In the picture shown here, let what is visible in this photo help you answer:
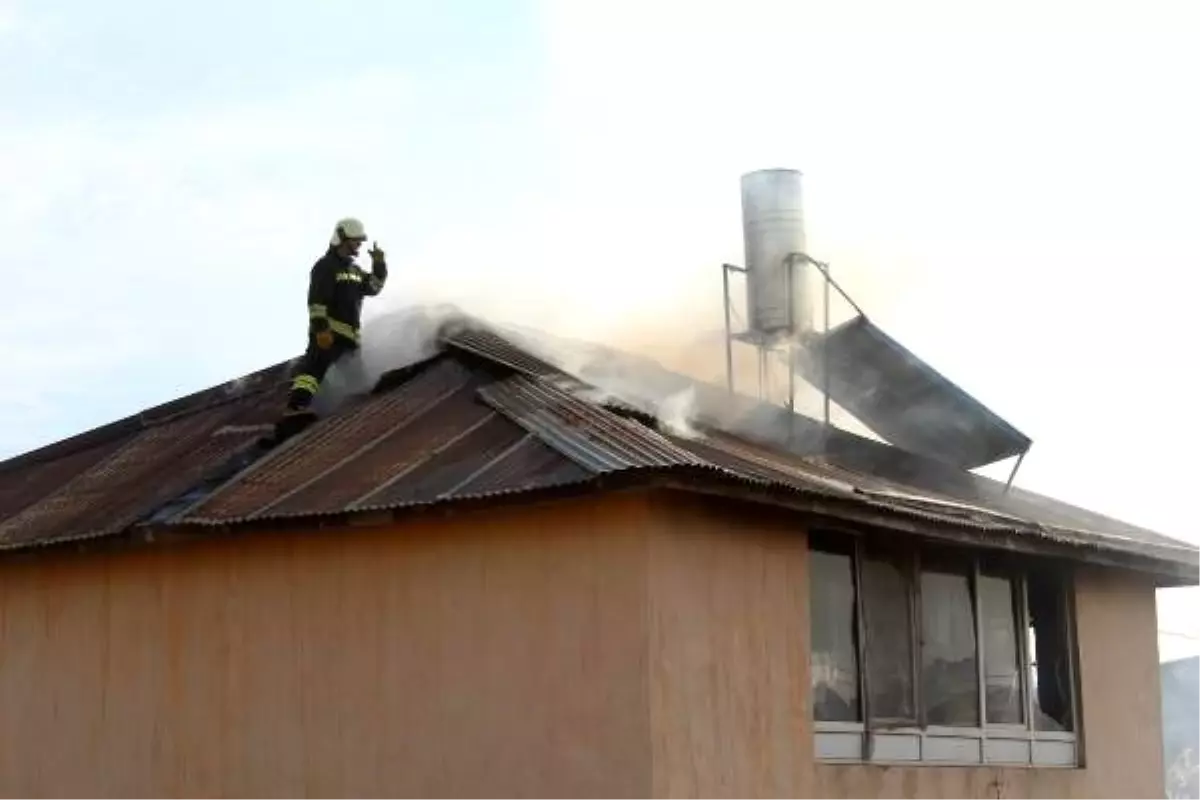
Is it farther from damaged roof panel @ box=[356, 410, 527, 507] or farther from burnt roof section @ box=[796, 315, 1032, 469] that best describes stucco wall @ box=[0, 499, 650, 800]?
burnt roof section @ box=[796, 315, 1032, 469]

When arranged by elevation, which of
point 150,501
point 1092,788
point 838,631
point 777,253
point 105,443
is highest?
point 777,253

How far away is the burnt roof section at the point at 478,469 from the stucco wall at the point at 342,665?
13.8 inches

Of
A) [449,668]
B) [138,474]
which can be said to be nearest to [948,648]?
[449,668]

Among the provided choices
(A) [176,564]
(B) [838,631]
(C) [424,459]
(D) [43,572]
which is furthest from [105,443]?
(B) [838,631]

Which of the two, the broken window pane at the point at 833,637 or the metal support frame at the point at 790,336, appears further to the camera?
the metal support frame at the point at 790,336

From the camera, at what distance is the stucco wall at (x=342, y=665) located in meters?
9.93

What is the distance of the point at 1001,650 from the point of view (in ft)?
42.4

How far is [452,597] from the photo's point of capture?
10.6 meters

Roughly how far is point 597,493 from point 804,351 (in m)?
6.47

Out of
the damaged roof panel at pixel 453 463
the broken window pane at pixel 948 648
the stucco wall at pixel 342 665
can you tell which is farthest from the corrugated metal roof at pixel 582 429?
the broken window pane at pixel 948 648

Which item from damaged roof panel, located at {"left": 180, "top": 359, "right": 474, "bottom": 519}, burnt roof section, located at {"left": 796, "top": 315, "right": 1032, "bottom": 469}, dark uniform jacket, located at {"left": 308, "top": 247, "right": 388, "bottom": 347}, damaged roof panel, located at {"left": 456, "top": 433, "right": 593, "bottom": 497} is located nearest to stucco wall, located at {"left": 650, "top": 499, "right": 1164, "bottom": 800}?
damaged roof panel, located at {"left": 456, "top": 433, "right": 593, "bottom": 497}

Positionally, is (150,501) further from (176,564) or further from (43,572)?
(43,572)

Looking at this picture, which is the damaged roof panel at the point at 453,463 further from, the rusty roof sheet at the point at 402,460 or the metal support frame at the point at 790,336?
the metal support frame at the point at 790,336

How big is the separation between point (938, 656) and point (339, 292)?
18.6 feet
